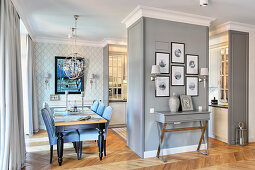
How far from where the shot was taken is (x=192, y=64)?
3.83 meters

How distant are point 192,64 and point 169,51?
58cm

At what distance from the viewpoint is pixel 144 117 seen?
3449 mm

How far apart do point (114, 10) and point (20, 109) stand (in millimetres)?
2330

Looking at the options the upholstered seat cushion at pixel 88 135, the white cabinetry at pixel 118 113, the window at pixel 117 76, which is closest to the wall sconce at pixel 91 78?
the window at pixel 117 76

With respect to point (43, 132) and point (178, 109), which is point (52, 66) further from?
point (178, 109)

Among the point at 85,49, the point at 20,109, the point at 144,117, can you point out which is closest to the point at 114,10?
the point at 144,117

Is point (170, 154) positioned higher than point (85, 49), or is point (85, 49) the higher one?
point (85, 49)

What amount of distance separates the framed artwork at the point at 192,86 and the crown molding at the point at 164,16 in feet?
3.70

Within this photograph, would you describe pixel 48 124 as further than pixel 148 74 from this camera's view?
No

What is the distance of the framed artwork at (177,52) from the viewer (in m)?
3.67

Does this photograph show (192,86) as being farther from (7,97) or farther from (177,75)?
(7,97)

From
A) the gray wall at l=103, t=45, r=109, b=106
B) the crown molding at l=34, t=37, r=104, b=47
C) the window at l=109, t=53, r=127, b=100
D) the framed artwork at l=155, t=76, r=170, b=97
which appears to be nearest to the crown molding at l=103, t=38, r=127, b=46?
the gray wall at l=103, t=45, r=109, b=106

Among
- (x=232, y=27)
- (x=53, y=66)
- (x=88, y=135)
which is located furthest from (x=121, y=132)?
(x=232, y=27)

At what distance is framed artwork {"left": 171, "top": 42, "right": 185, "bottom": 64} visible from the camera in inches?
144
